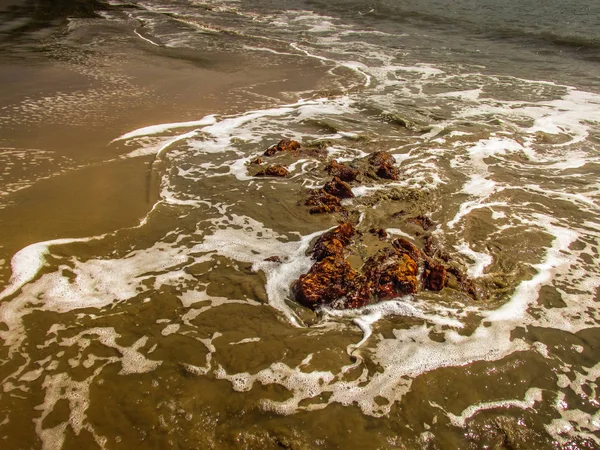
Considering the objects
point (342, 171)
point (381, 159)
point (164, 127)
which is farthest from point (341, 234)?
point (164, 127)

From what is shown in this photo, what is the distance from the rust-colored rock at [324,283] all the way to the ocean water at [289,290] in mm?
154

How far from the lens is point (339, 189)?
5598 mm

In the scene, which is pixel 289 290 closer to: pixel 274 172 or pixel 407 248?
pixel 407 248

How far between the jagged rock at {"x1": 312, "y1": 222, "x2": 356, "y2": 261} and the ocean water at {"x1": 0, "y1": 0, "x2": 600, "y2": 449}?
17cm

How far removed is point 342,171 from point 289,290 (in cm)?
270

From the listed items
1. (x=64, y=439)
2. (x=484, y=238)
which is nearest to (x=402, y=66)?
(x=484, y=238)

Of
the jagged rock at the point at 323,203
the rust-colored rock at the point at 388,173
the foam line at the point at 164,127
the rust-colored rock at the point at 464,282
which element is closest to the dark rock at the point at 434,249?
the rust-colored rock at the point at 464,282

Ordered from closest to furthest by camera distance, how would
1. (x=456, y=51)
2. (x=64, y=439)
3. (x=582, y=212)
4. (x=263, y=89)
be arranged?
1. (x=64, y=439)
2. (x=582, y=212)
3. (x=263, y=89)
4. (x=456, y=51)

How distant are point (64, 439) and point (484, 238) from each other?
4599mm

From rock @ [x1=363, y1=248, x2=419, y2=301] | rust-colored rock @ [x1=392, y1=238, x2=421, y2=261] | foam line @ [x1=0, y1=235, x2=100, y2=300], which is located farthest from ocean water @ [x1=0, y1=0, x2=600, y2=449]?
rust-colored rock @ [x1=392, y1=238, x2=421, y2=261]

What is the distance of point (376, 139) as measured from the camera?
25.1 ft

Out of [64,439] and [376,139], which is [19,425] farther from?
[376,139]

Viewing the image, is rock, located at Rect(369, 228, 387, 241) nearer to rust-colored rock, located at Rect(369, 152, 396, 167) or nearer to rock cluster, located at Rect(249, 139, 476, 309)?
rock cluster, located at Rect(249, 139, 476, 309)

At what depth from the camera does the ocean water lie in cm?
283
